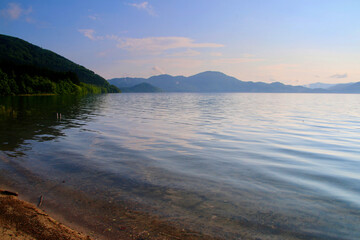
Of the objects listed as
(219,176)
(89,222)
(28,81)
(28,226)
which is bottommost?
(219,176)

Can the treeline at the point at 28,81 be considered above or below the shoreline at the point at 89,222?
above

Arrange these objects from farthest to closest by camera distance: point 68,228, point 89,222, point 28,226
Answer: point 89,222 → point 68,228 → point 28,226

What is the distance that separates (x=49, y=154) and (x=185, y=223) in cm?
1126

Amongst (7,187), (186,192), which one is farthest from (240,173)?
(7,187)

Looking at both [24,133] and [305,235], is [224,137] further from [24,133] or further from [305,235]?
[24,133]

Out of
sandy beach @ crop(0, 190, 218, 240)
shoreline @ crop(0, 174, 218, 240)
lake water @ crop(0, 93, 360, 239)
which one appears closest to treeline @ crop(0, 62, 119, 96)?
lake water @ crop(0, 93, 360, 239)

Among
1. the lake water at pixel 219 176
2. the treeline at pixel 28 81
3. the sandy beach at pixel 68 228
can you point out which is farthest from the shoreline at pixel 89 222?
the treeline at pixel 28 81

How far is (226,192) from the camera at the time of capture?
9.73 meters

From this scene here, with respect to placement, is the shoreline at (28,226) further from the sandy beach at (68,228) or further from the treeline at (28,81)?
the treeline at (28,81)

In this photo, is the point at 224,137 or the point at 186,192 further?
the point at 224,137

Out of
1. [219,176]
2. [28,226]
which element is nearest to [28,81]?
[219,176]

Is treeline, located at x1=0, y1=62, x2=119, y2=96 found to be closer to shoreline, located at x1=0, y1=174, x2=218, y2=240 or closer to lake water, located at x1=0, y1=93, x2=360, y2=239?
lake water, located at x1=0, y1=93, x2=360, y2=239

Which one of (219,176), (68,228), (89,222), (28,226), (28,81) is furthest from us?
(28,81)

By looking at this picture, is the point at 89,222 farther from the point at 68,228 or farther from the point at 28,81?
the point at 28,81
